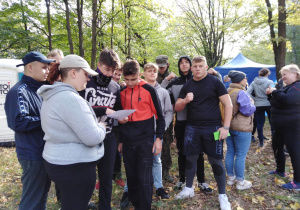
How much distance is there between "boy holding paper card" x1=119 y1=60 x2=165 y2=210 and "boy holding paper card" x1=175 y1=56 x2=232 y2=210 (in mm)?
593

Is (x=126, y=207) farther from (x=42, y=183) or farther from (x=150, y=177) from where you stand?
(x=42, y=183)

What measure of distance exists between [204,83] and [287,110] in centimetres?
174

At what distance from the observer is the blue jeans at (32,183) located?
6.42ft

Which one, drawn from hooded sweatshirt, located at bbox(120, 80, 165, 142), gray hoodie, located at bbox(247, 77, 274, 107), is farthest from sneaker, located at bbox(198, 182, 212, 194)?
gray hoodie, located at bbox(247, 77, 274, 107)

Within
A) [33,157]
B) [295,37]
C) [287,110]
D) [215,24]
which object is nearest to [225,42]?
[215,24]

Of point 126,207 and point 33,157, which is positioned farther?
point 126,207

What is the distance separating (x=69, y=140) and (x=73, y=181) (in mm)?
343

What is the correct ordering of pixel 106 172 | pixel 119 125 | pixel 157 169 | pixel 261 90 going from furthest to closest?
pixel 261 90 < pixel 157 169 < pixel 119 125 < pixel 106 172

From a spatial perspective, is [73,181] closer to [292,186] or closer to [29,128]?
[29,128]

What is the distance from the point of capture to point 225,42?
672 inches

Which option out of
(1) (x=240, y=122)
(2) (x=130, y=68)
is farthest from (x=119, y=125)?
(1) (x=240, y=122)

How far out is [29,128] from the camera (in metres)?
1.89

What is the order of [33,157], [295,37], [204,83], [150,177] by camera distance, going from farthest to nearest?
[295,37] → [204,83] → [150,177] → [33,157]

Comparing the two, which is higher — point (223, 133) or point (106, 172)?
point (223, 133)
